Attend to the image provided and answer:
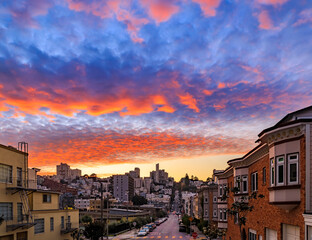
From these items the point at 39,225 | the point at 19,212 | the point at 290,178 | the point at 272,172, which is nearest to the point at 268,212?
the point at 272,172

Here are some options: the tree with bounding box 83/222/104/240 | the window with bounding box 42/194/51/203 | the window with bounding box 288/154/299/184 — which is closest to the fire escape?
the window with bounding box 42/194/51/203

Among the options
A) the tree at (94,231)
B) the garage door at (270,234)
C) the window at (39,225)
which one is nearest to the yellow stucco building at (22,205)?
the window at (39,225)

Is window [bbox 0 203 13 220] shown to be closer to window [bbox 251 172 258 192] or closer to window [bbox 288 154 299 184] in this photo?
window [bbox 251 172 258 192]

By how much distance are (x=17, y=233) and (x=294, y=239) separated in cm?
2377

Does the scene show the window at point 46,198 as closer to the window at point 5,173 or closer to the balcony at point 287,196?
the window at point 5,173

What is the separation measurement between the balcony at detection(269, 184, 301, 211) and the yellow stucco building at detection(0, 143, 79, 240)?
20645 mm

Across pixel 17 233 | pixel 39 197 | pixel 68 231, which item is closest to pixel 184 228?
pixel 68 231

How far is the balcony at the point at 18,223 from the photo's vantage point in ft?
89.4

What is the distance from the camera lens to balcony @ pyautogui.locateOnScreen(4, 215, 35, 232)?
89.4 feet

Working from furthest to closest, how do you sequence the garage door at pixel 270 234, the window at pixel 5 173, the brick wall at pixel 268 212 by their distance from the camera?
the window at pixel 5 173, the garage door at pixel 270 234, the brick wall at pixel 268 212

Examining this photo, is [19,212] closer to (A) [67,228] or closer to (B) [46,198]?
A: (B) [46,198]

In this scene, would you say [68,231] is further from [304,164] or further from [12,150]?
[304,164]

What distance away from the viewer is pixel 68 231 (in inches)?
1583

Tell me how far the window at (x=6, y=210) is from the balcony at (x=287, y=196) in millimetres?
21415
